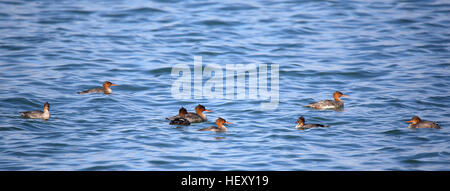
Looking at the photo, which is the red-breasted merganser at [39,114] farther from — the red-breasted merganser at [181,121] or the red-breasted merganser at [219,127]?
the red-breasted merganser at [219,127]

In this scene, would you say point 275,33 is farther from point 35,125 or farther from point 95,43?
point 35,125

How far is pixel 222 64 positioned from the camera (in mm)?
20766

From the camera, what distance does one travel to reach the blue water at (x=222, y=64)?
12.4 m

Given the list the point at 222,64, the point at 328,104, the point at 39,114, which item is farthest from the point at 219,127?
the point at 222,64

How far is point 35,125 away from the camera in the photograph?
45.3 ft

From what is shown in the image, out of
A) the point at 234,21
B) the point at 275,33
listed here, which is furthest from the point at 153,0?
the point at 275,33

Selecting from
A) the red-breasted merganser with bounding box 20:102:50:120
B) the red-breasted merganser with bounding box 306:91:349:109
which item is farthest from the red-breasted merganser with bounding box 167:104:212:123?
the red-breasted merganser with bounding box 306:91:349:109

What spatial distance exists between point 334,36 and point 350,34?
0.65 metres

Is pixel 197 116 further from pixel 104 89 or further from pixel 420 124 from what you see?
pixel 420 124

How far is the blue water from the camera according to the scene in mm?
12352

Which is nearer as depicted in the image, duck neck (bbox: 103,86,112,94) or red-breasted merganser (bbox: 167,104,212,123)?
red-breasted merganser (bbox: 167,104,212,123)

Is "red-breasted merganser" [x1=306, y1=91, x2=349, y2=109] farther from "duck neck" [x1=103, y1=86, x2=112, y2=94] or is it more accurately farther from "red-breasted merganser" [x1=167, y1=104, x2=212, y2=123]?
"duck neck" [x1=103, y1=86, x2=112, y2=94]

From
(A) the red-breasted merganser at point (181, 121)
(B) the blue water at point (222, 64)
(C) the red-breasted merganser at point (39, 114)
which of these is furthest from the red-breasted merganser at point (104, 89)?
(A) the red-breasted merganser at point (181, 121)

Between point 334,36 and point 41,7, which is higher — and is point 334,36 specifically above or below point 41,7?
below
